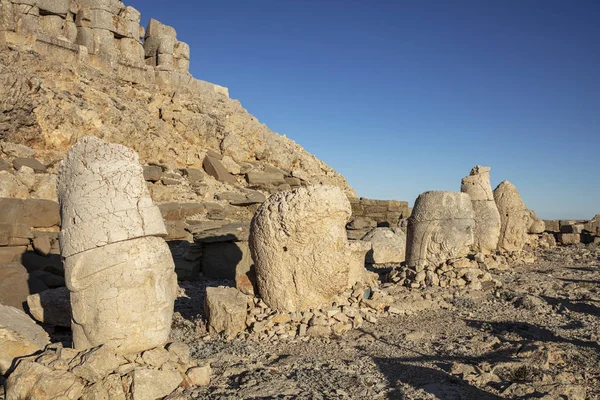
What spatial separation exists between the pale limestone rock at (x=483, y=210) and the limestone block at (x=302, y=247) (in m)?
5.28

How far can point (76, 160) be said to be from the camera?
3.96 metres

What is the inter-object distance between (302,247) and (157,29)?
20419mm

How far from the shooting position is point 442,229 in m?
8.32

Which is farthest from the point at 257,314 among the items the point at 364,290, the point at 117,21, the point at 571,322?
the point at 117,21

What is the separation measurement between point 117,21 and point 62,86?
A: 19.2ft

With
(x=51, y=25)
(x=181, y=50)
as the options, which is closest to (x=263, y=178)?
(x=181, y=50)

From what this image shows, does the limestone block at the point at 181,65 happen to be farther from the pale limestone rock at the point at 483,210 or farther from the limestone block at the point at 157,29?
the pale limestone rock at the point at 483,210

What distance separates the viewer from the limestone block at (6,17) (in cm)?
1543

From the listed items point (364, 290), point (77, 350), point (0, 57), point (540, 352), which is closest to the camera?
point (77, 350)

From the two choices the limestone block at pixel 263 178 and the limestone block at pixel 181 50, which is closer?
the limestone block at pixel 263 178

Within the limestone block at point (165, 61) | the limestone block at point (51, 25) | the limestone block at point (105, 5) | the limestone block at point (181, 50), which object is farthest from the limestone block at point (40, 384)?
the limestone block at point (181, 50)

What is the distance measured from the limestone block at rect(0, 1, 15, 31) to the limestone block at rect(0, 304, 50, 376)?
48.4 feet

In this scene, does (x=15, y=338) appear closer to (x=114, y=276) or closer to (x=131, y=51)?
(x=114, y=276)

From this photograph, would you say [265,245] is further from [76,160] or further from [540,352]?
[540,352]
